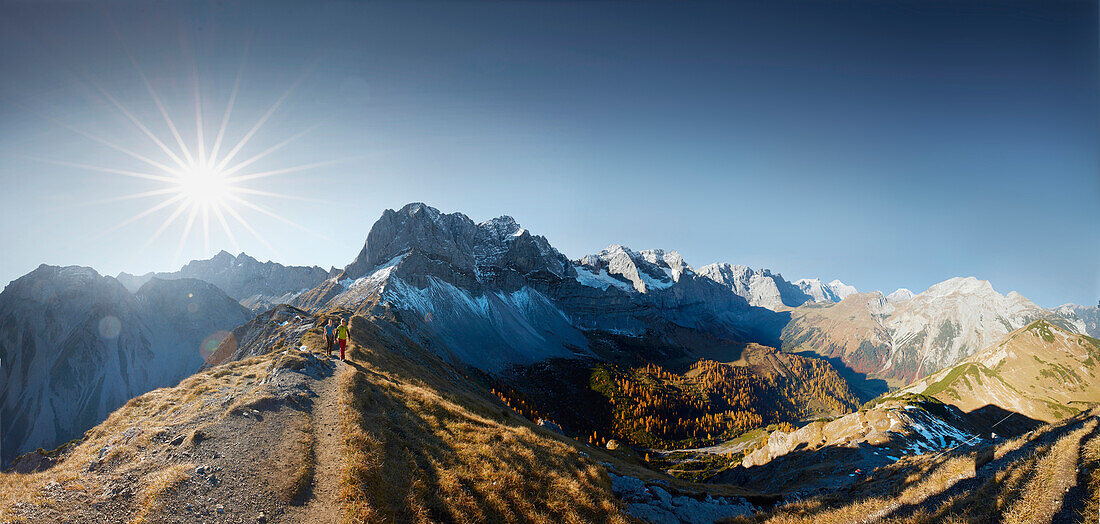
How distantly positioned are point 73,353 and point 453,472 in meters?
245

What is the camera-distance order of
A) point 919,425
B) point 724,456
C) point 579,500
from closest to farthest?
point 579,500 → point 919,425 → point 724,456

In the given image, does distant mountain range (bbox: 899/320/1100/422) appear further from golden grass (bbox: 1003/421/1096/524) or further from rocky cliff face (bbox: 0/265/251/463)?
rocky cliff face (bbox: 0/265/251/463)

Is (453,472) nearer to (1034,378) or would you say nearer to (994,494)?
(994,494)

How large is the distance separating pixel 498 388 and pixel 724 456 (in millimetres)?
105131

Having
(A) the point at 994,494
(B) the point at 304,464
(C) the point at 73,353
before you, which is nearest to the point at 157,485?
(B) the point at 304,464

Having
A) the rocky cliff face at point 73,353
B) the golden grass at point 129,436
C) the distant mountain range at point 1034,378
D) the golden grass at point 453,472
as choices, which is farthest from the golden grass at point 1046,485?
the rocky cliff face at point 73,353

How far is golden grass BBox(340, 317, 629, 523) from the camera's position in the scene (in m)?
13.3

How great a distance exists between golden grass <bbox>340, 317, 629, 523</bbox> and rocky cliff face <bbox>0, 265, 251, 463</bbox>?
20703cm

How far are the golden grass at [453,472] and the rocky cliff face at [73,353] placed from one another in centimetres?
20703

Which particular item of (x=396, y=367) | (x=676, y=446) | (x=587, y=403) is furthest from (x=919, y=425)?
(x=587, y=403)

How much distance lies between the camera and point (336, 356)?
118 ft

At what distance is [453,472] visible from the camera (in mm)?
15938

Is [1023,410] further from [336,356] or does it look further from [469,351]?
[469,351]

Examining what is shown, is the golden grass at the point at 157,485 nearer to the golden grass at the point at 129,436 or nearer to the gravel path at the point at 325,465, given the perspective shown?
the golden grass at the point at 129,436
